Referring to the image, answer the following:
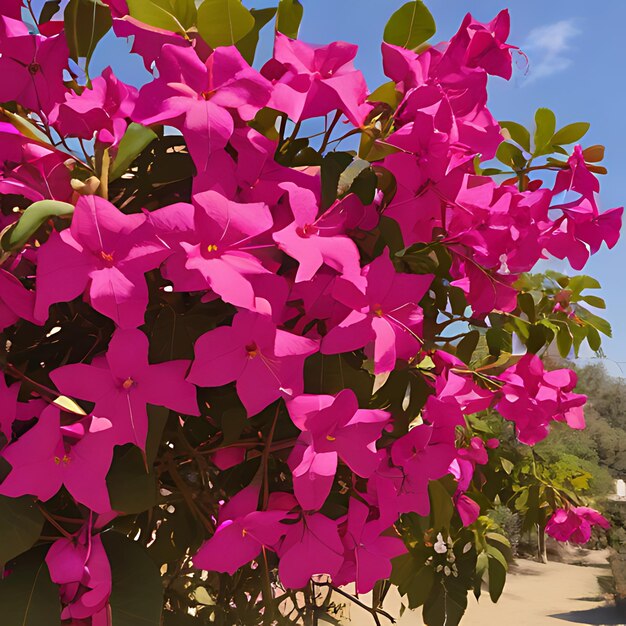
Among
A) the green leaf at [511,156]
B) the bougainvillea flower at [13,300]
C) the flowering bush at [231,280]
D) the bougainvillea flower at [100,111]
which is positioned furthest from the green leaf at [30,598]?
the green leaf at [511,156]

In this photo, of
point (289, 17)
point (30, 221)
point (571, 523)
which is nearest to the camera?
point (30, 221)

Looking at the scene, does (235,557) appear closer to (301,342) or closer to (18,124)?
(301,342)

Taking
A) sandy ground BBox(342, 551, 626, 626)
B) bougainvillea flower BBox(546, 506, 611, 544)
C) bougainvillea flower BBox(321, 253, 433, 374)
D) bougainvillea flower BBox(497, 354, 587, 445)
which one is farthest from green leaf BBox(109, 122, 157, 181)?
sandy ground BBox(342, 551, 626, 626)

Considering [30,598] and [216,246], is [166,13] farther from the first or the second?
[30,598]

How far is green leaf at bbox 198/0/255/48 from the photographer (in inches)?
14.6

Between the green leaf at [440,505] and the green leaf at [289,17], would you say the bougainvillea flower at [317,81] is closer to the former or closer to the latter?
the green leaf at [289,17]

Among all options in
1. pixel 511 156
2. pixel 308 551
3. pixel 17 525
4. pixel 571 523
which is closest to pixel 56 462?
pixel 17 525

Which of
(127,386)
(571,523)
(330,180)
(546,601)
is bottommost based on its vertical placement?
(546,601)

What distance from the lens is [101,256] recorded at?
1.03 feet

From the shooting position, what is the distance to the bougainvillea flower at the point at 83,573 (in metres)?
0.37

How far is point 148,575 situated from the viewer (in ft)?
1.31

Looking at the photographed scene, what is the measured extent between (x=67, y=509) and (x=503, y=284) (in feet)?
1.05

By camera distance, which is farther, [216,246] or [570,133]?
[570,133]

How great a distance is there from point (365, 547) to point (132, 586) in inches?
5.6
